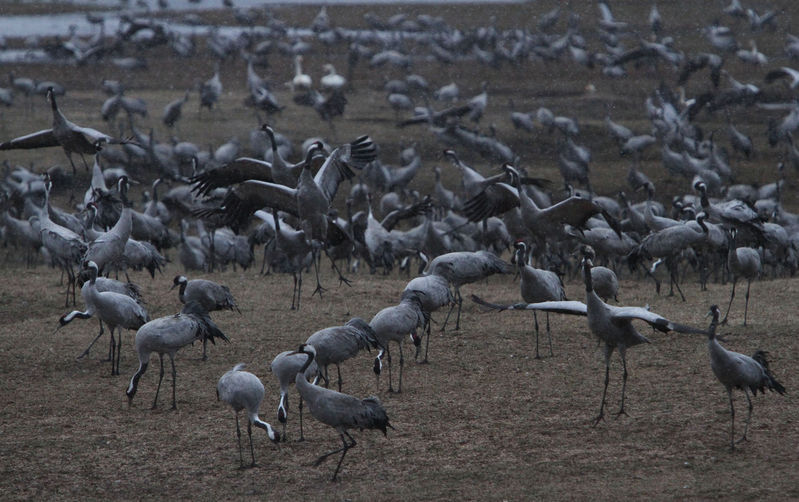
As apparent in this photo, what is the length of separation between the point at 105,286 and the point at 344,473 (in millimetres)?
4142

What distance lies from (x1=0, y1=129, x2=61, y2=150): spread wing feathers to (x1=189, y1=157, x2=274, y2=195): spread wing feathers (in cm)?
210

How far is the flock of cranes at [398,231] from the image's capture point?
7.52 meters

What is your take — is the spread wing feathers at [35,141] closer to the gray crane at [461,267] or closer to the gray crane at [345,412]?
the gray crane at [461,267]

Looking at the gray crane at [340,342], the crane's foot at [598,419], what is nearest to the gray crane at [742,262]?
the crane's foot at [598,419]

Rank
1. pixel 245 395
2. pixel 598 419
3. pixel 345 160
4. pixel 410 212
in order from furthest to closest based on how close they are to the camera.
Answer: pixel 410 212 → pixel 345 160 → pixel 598 419 → pixel 245 395

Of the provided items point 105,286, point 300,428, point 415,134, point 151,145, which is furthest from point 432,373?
point 415,134

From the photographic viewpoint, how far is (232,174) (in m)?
11.6

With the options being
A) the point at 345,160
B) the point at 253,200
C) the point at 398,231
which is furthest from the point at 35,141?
the point at 398,231

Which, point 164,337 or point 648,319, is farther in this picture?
point 164,337

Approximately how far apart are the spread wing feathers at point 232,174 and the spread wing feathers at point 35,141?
82.8 inches

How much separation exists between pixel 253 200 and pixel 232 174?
1.94 ft

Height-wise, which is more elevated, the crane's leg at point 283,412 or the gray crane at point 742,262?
the gray crane at point 742,262

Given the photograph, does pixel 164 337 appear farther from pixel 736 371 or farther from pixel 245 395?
pixel 736 371

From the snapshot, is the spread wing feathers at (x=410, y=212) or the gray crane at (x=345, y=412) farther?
the spread wing feathers at (x=410, y=212)
